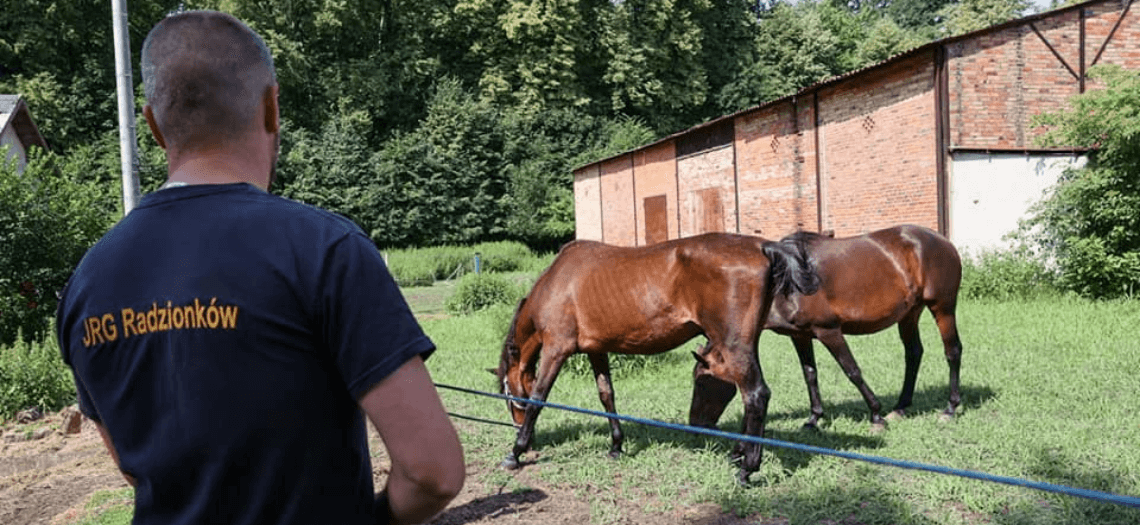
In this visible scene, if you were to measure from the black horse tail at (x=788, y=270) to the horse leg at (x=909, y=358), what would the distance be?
1.77 metres

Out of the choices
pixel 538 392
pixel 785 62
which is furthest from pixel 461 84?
pixel 538 392

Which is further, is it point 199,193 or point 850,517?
point 850,517

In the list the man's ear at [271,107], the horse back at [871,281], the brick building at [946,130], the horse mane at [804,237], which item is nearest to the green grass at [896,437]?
the horse back at [871,281]

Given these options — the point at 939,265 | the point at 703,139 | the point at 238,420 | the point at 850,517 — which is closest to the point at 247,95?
the point at 238,420

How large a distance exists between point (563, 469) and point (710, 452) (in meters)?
1.17

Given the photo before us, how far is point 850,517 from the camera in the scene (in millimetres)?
4562

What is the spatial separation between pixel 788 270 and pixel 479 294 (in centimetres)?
1389

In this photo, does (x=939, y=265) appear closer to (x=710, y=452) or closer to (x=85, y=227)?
(x=710, y=452)

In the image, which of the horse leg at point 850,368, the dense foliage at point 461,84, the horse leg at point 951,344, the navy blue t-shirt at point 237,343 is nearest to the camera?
the navy blue t-shirt at point 237,343

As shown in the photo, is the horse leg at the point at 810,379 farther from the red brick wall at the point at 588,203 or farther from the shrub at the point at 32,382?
the red brick wall at the point at 588,203

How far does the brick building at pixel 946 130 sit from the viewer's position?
1543cm

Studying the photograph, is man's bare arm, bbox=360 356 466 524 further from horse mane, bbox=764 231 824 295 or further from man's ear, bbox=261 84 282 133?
horse mane, bbox=764 231 824 295

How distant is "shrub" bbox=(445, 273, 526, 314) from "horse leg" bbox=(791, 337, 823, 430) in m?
11.9

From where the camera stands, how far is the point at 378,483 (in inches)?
212
